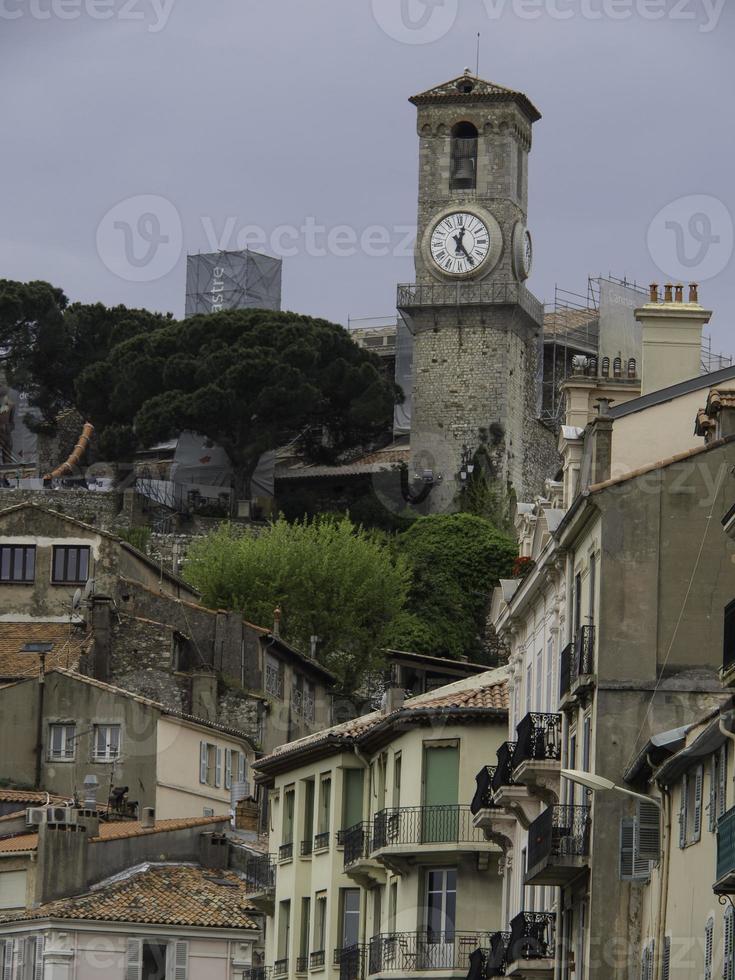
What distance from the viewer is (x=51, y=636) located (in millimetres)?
80250

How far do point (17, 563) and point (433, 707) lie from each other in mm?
34946

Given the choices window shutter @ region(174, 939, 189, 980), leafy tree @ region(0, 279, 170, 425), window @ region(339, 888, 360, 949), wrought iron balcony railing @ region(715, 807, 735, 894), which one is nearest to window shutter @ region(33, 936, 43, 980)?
window shutter @ region(174, 939, 189, 980)

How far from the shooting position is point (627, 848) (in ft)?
117

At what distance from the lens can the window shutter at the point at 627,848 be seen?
35.6 m

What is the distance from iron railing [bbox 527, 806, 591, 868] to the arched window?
88425mm

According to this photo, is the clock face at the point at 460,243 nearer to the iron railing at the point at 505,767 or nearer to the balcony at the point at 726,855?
the iron railing at the point at 505,767

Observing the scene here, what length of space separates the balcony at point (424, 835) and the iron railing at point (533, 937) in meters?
7.23

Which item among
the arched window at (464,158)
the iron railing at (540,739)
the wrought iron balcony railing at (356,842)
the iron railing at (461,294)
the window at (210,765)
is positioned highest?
the arched window at (464,158)

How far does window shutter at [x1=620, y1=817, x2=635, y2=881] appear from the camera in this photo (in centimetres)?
3559

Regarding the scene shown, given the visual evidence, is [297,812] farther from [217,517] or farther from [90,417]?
[90,417]

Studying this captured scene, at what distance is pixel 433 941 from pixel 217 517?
6542 centimetres

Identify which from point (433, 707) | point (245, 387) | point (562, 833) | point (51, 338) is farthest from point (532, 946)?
point (51, 338)

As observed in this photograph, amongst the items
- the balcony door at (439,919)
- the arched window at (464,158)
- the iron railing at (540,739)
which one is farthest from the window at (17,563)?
the arched window at (464,158)

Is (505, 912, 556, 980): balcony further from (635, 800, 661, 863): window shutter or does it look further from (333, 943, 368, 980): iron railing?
(333, 943, 368, 980): iron railing
